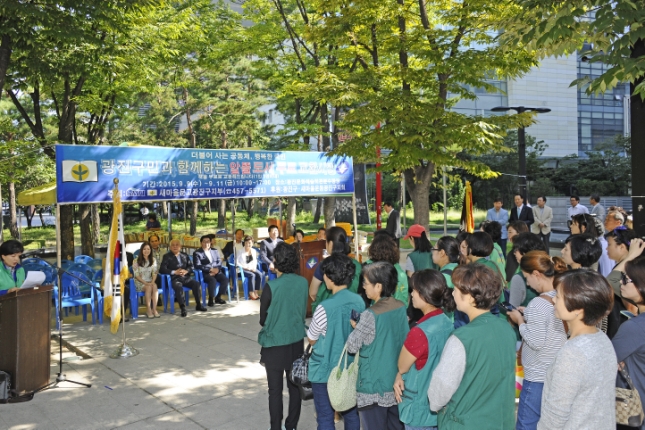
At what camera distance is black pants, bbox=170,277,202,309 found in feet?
31.3

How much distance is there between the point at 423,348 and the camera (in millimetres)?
2977

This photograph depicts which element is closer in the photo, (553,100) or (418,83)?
(418,83)

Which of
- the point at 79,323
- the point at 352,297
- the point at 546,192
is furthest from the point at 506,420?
the point at 546,192

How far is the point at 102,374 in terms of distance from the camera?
6.46 meters

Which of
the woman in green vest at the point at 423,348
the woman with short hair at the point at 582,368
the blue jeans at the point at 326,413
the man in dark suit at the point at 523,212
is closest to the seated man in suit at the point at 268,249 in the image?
the man in dark suit at the point at 523,212

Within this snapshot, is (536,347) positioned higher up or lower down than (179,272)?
higher up

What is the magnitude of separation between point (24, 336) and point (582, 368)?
17.8ft

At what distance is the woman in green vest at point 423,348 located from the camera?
3000 mm

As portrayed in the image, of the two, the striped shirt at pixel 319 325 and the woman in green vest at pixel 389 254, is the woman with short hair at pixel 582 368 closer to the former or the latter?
the striped shirt at pixel 319 325

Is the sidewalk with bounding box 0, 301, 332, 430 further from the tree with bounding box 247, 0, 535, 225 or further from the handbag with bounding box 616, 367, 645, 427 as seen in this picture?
the tree with bounding box 247, 0, 535, 225

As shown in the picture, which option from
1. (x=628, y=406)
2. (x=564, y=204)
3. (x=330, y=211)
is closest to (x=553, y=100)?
(x=564, y=204)

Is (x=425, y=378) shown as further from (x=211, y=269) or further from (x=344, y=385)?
(x=211, y=269)

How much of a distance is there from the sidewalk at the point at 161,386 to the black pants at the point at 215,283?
5.22 ft

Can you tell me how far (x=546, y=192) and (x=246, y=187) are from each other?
29.6 metres
